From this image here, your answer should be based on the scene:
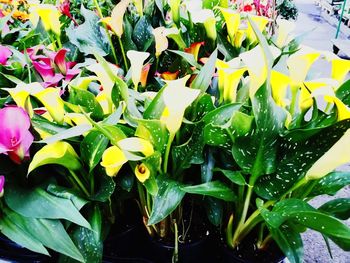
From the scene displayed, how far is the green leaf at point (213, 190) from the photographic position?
1.71 ft

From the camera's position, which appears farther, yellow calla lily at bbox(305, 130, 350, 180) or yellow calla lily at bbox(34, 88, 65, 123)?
yellow calla lily at bbox(34, 88, 65, 123)

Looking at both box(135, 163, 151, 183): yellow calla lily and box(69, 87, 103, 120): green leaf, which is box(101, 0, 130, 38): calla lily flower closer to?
box(69, 87, 103, 120): green leaf

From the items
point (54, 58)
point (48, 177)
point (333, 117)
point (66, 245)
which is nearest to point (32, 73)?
point (54, 58)

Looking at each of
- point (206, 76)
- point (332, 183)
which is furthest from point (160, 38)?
point (332, 183)

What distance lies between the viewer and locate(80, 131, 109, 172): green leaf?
22.0 inches

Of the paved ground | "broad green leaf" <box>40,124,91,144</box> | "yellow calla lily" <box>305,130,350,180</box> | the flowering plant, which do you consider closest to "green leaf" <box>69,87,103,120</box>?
the flowering plant

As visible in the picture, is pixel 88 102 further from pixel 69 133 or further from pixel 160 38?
pixel 160 38

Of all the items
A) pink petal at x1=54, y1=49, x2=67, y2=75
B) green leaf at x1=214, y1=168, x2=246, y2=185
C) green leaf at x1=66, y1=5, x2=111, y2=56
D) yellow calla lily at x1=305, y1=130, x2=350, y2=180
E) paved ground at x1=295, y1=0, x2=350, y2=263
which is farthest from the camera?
paved ground at x1=295, y1=0, x2=350, y2=263

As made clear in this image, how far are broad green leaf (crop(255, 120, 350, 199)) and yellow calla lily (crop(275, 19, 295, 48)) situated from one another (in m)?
0.37

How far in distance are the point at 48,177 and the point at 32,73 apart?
0.29 metres

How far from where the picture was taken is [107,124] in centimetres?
51

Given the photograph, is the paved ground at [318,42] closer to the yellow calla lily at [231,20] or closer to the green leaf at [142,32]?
the yellow calla lily at [231,20]

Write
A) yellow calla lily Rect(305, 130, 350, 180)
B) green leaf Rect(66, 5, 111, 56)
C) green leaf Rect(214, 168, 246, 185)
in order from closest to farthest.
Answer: yellow calla lily Rect(305, 130, 350, 180) → green leaf Rect(214, 168, 246, 185) → green leaf Rect(66, 5, 111, 56)

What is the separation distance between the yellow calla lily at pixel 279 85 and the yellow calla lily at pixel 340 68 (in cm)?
7
